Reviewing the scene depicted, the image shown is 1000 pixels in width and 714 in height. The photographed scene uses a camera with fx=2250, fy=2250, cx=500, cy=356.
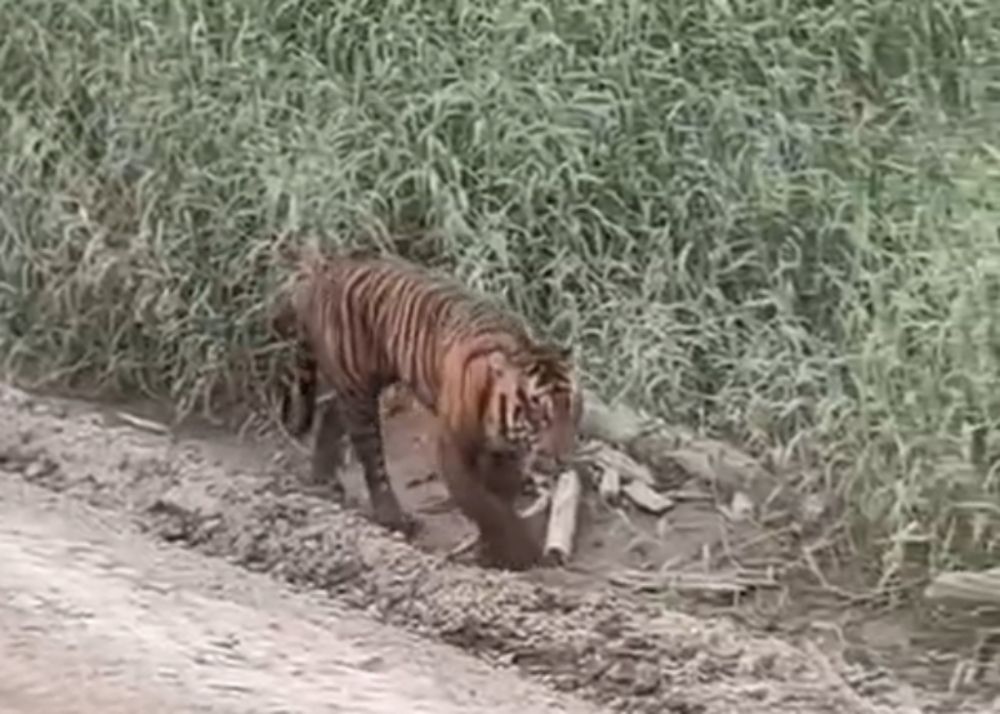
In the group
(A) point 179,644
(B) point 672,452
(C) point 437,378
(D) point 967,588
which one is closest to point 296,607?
(A) point 179,644

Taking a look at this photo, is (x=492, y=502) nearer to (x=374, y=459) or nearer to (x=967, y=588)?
(x=374, y=459)

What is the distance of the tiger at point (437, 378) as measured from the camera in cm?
144

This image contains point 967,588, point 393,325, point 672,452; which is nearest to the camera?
point 967,588

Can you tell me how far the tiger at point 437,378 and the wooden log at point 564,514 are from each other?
0.01m

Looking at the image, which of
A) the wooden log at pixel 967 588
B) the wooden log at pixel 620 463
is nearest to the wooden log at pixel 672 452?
the wooden log at pixel 620 463

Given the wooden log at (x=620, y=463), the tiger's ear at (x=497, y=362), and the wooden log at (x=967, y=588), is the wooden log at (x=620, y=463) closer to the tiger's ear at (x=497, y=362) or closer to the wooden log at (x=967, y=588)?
the tiger's ear at (x=497, y=362)

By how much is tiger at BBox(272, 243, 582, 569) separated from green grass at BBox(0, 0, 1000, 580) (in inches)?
0.8

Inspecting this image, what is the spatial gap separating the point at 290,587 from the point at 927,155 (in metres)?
0.54

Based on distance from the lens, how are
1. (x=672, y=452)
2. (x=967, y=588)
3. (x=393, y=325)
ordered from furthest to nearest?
(x=393, y=325), (x=672, y=452), (x=967, y=588)

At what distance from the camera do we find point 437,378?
148cm

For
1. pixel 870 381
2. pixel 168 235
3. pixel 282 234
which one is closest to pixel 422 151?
pixel 282 234

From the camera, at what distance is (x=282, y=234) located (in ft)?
5.06

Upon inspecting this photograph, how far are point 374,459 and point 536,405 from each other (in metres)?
0.14

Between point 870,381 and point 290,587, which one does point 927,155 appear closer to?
point 870,381
